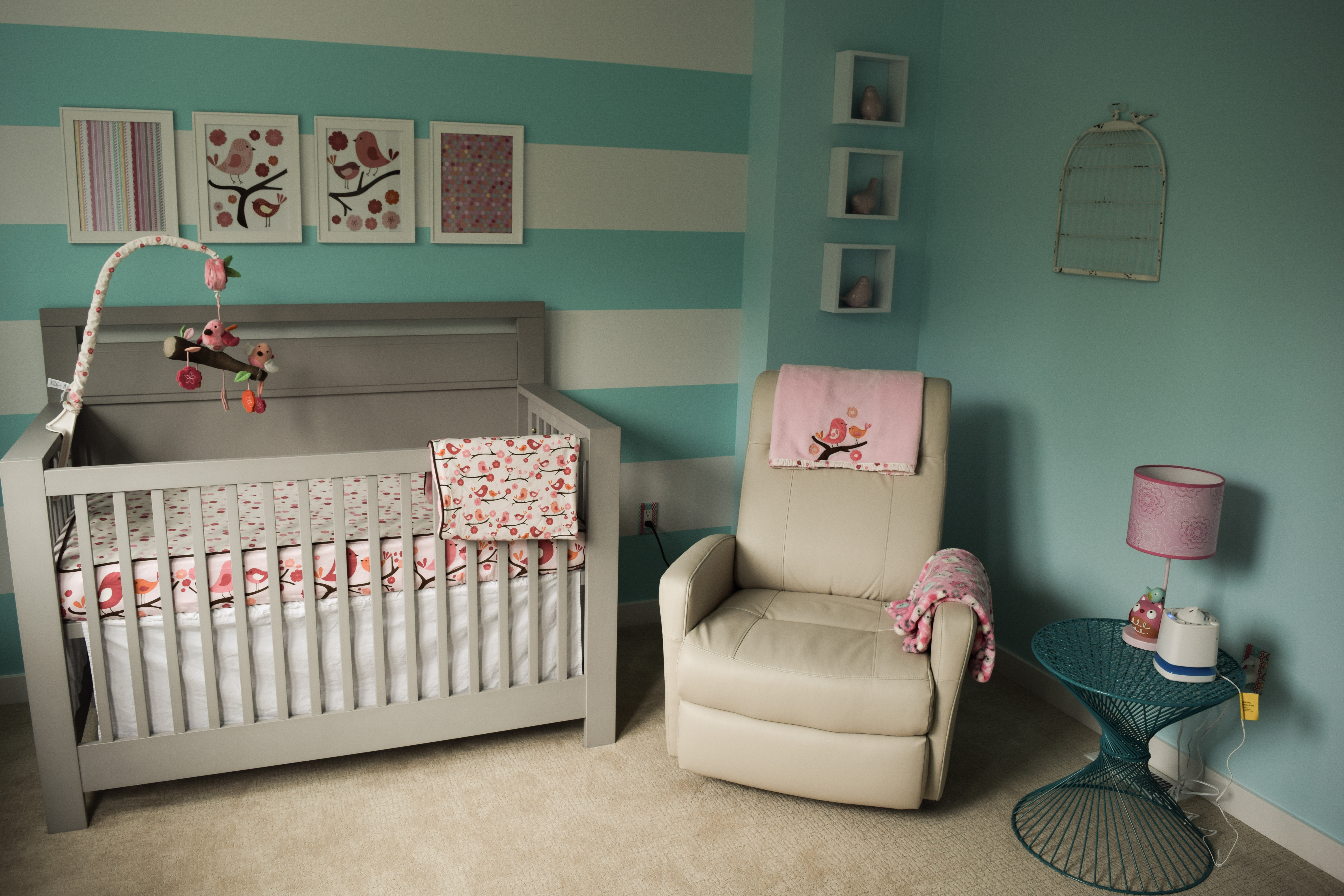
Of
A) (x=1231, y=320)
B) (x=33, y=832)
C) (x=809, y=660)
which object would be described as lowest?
(x=33, y=832)

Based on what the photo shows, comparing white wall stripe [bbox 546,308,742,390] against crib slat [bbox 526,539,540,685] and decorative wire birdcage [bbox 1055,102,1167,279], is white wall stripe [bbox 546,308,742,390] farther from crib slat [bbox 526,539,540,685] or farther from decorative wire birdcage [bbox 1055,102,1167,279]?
decorative wire birdcage [bbox 1055,102,1167,279]

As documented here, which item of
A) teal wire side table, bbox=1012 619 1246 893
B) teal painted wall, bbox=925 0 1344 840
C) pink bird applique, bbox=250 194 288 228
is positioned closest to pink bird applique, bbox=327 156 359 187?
pink bird applique, bbox=250 194 288 228

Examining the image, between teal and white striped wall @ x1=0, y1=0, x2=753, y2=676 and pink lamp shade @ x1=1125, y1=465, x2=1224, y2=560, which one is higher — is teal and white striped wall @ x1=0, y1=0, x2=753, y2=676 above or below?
above

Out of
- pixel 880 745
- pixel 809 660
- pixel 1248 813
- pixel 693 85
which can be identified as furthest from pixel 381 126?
pixel 1248 813

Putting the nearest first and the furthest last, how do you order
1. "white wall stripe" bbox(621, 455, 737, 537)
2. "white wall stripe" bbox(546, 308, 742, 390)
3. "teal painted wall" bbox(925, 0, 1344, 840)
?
"teal painted wall" bbox(925, 0, 1344, 840) < "white wall stripe" bbox(546, 308, 742, 390) < "white wall stripe" bbox(621, 455, 737, 537)

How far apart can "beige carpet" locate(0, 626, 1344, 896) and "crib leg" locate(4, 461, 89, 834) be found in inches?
3.5

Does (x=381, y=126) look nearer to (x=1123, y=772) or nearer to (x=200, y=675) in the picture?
(x=200, y=675)

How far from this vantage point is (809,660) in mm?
2129

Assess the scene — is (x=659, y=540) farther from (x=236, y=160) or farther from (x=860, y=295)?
(x=236, y=160)

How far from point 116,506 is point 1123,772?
7.53 ft

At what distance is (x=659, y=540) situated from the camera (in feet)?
10.9

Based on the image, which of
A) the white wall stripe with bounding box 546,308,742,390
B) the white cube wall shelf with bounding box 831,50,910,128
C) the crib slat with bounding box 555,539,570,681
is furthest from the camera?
the white wall stripe with bounding box 546,308,742,390

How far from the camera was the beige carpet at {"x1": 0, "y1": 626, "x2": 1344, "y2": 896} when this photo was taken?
6.56 ft

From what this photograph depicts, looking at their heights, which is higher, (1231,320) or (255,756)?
(1231,320)
